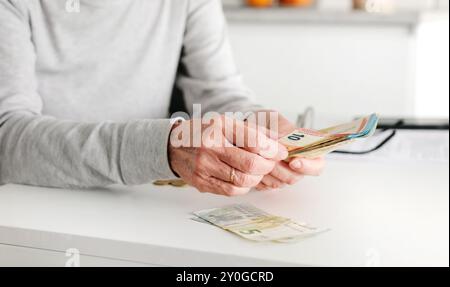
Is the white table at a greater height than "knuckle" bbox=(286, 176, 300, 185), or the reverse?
"knuckle" bbox=(286, 176, 300, 185)

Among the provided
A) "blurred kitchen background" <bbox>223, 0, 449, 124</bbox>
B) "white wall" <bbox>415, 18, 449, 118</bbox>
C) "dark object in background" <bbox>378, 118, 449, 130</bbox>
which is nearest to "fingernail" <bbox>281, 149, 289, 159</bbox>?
"dark object in background" <bbox>378, 118, 449, 130</bbox>

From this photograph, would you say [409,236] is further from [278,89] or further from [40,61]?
[278,89]

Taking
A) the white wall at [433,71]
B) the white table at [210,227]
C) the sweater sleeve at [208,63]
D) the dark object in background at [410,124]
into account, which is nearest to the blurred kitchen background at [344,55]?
the white wall at [433,71]

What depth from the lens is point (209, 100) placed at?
1227 millimetres

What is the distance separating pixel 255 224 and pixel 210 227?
5 cm

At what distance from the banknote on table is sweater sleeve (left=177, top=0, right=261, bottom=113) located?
0.45 metres

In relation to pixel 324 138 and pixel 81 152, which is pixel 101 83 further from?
pixel 324 138

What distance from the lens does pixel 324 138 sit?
29.8 inches

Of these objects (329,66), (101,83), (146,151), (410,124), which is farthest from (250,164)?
(329,66)

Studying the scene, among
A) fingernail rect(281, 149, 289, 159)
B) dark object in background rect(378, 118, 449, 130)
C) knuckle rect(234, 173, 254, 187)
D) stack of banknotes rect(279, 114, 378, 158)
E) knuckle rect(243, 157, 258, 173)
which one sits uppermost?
stack of banknotes rect(279, 114, 378, 158)

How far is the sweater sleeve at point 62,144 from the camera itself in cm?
81

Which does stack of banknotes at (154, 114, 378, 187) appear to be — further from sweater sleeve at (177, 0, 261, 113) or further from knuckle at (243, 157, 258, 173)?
sweater sleeve at (177, 0, 261, 113)

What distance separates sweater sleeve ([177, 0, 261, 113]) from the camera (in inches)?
48.2

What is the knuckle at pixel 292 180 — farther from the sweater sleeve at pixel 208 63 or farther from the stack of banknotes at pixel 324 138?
the sweater sleeve at pixel 208 63
